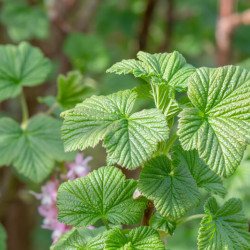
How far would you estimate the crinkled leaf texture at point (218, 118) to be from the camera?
447 mm

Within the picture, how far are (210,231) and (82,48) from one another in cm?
124

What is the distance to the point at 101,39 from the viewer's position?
5.81ft

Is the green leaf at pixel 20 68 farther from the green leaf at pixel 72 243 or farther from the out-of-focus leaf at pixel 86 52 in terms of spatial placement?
the out-of-focus leaf at pixel 86 52

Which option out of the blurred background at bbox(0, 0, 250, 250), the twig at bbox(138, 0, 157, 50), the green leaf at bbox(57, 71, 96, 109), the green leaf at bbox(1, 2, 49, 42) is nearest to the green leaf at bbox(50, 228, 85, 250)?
the green leaf at bbox(57, 71, 96, 109)

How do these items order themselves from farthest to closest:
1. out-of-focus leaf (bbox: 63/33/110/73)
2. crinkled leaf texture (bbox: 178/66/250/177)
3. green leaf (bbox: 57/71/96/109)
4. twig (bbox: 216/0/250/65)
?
twig (bbox: 216/0/250/65) → out-of-focus leaf (bbox: 63/33/110/73) → green leaf (bbox: 57/71/96/109) → crinkled leaf texture (bbox: 178/66/250/177)

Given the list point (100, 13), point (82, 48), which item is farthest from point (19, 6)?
point (100, 13)

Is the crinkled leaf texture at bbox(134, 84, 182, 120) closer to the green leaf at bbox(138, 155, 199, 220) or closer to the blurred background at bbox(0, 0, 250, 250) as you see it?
the green leaf at bbox(138, 155, 199, 220)

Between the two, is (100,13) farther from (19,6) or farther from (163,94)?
(163,94)

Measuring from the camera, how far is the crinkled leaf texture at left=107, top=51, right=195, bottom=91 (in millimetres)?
506

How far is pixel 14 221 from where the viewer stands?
2.07 m

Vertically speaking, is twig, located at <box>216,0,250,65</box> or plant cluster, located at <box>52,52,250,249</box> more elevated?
twig, located at <box>216,0,250,65</box>

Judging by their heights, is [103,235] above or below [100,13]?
below

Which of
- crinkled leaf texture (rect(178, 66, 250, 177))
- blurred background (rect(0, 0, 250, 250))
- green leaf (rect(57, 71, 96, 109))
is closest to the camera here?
crinkled leaf texture (rect(178, 66, 250, 177))

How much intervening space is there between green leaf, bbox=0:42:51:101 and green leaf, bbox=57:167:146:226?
0.38m
